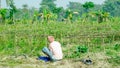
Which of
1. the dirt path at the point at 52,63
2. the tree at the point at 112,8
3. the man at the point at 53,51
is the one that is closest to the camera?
the dirt path at the point at 52,63

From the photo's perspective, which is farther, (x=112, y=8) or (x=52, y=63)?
(x=112, y=8)

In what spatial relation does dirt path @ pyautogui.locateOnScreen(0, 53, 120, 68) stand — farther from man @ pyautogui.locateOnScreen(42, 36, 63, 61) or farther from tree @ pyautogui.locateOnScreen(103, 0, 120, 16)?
tree @ pyautogui.locateOnScreen(103, 0, 120, 16)

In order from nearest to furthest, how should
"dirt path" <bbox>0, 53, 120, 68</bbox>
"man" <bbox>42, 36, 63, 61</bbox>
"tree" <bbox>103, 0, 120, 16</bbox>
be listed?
"dirt path" <bbox>0, 53, 120, 68</bbox>
"man" <bbox>42, 36, 63, 61</bbox>
"tree" <bbox>103, 0, 120, 16</bbox>

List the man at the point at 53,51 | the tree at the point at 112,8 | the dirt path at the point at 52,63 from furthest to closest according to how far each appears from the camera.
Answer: the tree at the point at 112,8
the man at the point at 53,51
the dirt path at the point at 52,63

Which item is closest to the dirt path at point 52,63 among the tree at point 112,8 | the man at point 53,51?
the man at point 53,51

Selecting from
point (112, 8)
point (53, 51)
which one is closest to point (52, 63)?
point (53, 51)

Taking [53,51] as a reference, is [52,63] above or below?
below

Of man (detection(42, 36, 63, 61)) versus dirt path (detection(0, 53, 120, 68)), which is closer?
dirt path (detection(0, 53, 120, 68))

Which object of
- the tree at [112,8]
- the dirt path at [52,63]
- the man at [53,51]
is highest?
the man at [53,51]

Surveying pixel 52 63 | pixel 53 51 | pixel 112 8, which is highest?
pixel 53 51

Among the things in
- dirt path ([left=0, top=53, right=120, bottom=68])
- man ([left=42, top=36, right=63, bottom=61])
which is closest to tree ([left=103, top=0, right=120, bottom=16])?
dirt path ([left=0, top=53, right=120, bottom=68])

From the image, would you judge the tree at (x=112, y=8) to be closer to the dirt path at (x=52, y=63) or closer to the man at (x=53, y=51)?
the dirt path at (x=52, y=63)

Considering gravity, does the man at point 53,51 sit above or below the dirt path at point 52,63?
above

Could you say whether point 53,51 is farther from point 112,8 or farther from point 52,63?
point 112,8
